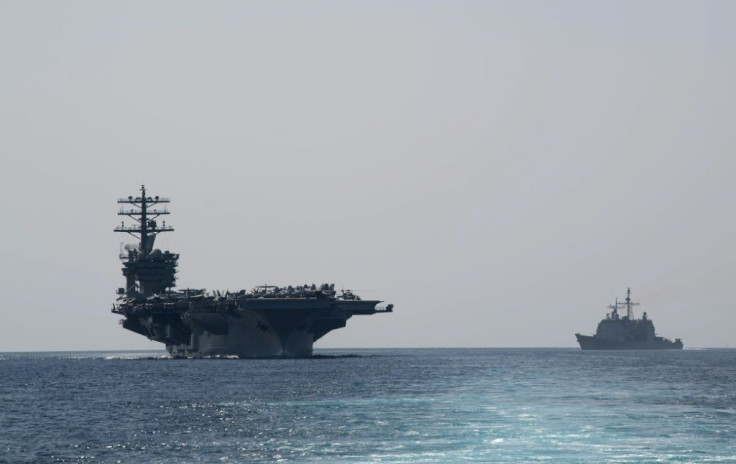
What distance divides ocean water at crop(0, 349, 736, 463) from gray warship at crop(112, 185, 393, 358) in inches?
966

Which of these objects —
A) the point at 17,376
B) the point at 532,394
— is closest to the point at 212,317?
the point at 17,376

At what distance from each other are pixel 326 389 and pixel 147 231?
237 feet

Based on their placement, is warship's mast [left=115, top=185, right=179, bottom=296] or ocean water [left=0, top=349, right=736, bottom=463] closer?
ocean water [left=0, top=349, right=736, bottom=463]

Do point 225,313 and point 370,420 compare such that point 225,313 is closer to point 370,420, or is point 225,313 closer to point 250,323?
point 250,323

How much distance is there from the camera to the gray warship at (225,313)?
11725cm

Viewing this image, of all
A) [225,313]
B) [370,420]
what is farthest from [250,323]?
[370,420]

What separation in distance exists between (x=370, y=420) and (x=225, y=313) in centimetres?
6805

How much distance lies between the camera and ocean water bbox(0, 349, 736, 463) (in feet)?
141

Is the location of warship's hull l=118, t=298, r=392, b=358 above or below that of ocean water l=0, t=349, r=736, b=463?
above

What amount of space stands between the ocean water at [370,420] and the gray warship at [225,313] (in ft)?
80.5

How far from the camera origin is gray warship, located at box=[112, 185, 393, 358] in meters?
117

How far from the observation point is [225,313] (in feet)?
397

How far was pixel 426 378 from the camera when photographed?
94000mm

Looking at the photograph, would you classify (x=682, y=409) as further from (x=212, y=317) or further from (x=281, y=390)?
(x=212, y=317)
